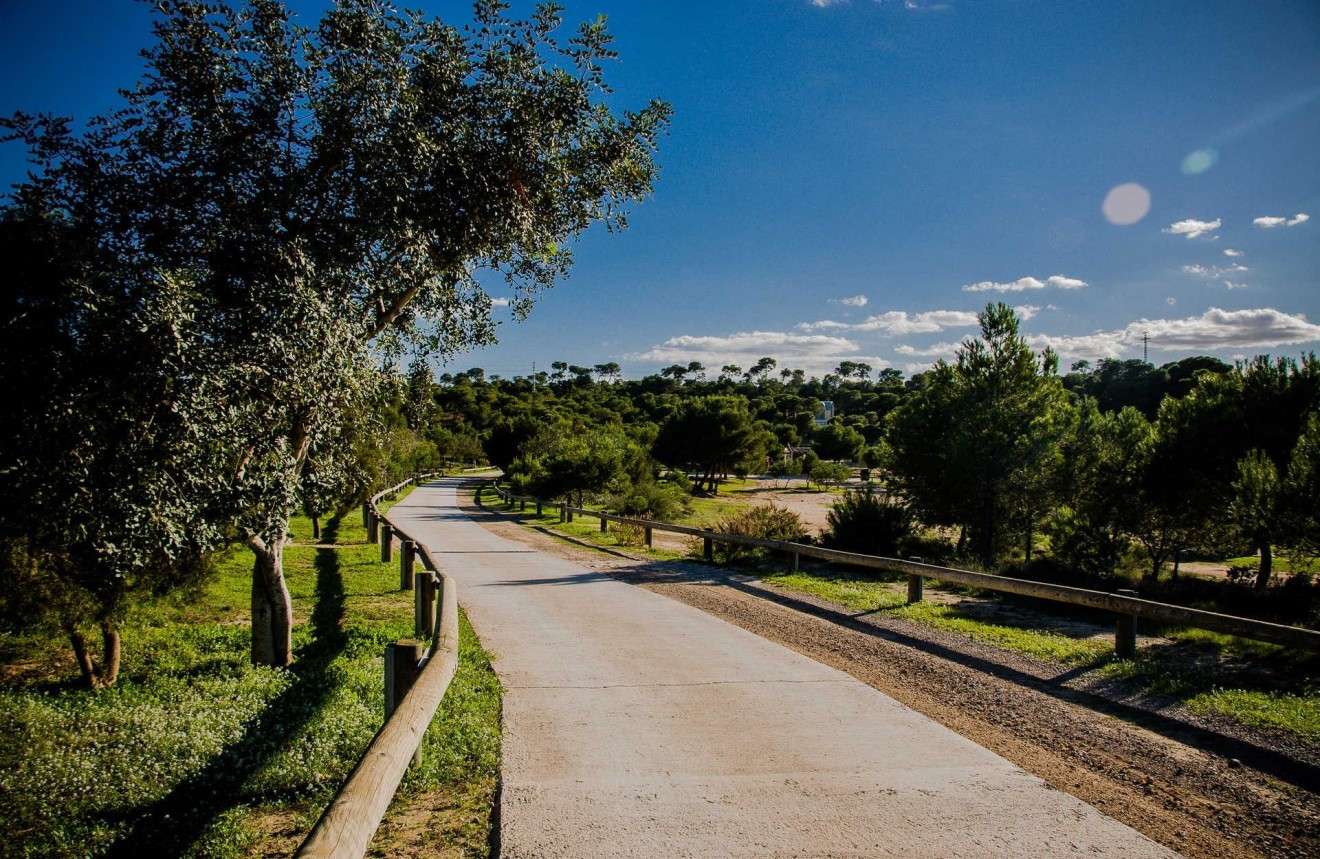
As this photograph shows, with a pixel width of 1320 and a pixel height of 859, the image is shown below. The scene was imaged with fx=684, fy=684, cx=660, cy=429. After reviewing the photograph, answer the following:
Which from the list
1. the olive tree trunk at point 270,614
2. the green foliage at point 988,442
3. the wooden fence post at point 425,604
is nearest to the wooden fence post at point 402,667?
the wooden fence post at point 425,604

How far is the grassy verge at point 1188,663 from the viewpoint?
6366 millimetres

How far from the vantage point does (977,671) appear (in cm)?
760

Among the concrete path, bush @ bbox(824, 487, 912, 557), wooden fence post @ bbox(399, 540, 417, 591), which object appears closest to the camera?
the concrete path

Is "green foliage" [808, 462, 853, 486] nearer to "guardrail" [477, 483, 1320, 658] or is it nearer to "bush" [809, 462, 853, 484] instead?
"bush" [809, 462, 853, 484]

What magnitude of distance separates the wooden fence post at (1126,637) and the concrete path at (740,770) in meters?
3.69

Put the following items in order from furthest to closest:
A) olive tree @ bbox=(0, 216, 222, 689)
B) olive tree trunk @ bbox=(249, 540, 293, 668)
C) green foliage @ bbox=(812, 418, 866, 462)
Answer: green foliage @ bbox=(812, 418, 866, 462), olive tree trunk @ bbox=(249, 540, 293, 668), olive tree @ bbox=(0, 216, 222, 689)

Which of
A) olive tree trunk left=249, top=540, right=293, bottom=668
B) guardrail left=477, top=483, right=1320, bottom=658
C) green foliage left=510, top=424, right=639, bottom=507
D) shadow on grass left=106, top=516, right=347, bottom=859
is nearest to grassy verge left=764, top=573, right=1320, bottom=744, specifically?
guardrail left=477, top=483, right=1320, bottom=658

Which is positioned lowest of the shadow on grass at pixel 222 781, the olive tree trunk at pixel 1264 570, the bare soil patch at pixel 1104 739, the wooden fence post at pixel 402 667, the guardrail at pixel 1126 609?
the olive tree trunk at pixel 1264 570

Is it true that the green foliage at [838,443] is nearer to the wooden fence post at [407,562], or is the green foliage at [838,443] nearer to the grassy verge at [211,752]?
the wooden fence post at [407,562]

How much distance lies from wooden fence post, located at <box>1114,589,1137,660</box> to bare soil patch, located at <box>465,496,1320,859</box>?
1.08 m

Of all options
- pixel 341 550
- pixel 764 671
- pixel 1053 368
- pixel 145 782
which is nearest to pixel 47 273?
pixel 145 782

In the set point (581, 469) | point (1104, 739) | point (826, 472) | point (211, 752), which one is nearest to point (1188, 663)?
point (1104, 739)

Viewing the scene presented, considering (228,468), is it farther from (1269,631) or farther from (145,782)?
(1269,631)

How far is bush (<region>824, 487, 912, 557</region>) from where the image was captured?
18.5m
